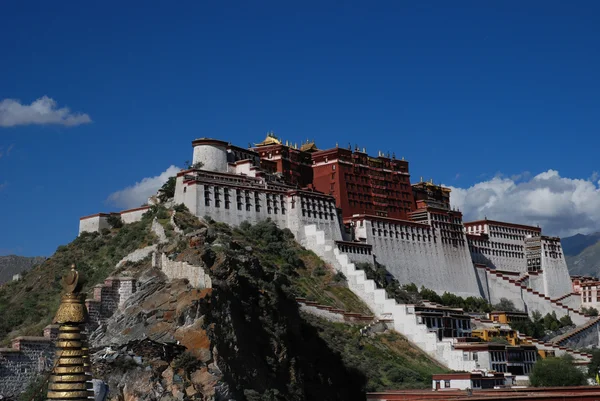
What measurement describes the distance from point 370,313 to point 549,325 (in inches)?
762

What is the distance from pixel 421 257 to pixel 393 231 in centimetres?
328

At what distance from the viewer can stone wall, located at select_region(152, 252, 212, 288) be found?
126 feet

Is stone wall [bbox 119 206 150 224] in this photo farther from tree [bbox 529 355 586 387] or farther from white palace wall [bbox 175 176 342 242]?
tree [bbox 529 355 586 387]

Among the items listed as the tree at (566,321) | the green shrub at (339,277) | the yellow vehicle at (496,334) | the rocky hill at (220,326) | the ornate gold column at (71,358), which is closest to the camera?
the ornate gold column at (71,358)

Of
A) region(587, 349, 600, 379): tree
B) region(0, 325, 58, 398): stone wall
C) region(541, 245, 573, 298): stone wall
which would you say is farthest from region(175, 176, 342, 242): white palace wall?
region(0, 325, 58, 398): stone wall

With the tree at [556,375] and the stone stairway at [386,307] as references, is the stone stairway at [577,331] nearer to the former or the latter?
the tree at [556,375]

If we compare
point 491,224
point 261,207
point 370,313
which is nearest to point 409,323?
point 370,313

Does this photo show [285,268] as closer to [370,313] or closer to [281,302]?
[370,313]

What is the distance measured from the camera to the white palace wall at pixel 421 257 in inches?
2739

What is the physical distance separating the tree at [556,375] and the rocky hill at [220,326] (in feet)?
19.4

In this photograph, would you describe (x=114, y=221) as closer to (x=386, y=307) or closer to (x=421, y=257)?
(x=386, y=307)

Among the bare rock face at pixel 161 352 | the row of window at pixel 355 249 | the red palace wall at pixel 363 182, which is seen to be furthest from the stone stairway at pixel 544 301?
the bare rock face at pixel 161 352

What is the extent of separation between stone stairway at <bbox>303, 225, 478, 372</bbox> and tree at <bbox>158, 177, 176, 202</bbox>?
969cm

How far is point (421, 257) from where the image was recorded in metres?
72.4
